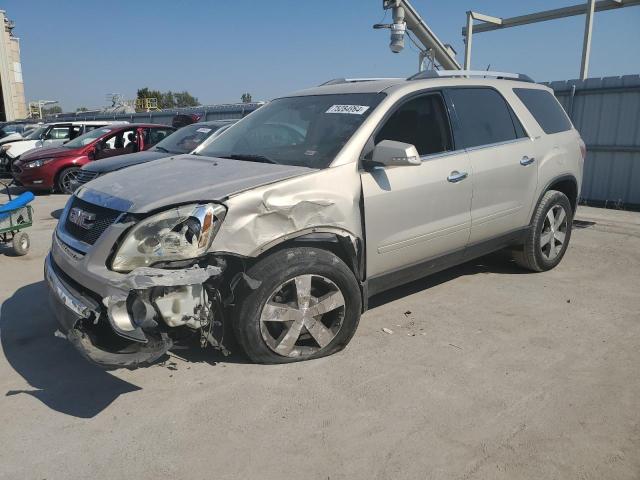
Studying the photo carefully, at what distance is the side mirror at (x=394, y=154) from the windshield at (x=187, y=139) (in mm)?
5669

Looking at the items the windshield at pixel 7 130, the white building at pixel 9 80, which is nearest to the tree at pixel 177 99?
the white building at pixel 9 80

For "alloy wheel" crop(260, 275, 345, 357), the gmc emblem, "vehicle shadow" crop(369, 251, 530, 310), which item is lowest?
"vehicle shadow" crop(369, 251, 530, 310)

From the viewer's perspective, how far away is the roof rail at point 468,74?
443cm

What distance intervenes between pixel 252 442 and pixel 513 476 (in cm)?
126

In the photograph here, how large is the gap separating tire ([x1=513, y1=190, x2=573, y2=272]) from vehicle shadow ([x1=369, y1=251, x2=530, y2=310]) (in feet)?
0.70

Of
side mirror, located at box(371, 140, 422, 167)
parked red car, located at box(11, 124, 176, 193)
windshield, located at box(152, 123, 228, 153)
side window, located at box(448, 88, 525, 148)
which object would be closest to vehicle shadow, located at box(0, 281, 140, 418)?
side mirror, located at box(371, 140, 422, 167)

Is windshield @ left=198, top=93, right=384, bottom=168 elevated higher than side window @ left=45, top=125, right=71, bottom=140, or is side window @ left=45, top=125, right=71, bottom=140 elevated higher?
windshield @ left=198, top=93, right=384, bottom=168

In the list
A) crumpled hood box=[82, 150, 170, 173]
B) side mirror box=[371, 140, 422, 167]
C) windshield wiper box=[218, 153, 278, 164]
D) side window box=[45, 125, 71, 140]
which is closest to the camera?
side mirror box=[371, 140, 422, 167]

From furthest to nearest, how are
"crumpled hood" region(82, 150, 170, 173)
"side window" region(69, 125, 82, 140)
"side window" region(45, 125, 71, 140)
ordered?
"side window" region(45, 125, 71, 140)
"side window" region(69, 125, 82, 140)
"crumpled hood" region(82, 150, 170, 173)

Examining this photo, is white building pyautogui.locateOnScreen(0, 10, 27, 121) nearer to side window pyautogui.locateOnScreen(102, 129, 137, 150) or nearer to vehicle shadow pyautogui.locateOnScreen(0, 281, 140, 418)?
side window pyautogui.locateOnScreen(102, 129, 137, 150)

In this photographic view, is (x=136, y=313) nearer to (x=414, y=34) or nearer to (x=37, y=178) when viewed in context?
(x=37, y=178)

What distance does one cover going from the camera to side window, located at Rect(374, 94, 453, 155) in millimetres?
3902

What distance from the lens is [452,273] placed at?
18.0ft

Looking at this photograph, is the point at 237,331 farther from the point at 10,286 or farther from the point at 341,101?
the point at 10,286
